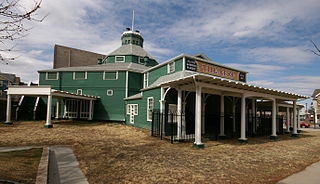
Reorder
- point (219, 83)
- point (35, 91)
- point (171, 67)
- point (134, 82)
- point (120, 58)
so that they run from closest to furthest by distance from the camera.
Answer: point (219, 83) → point (35, 91) → point (171, 67) → point (134, 82) → point (120, 58)

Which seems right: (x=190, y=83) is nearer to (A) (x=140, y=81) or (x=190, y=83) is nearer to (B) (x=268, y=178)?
(B) (x=268, y=178)

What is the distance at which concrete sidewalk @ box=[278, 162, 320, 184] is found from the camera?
17.1ft

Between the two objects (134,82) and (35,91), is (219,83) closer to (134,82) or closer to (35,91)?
(134,82)

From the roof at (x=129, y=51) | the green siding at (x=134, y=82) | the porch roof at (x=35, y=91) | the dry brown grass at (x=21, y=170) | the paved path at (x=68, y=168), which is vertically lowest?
the paved path at (x=68, y=168)

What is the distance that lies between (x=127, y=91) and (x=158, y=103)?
363 inches

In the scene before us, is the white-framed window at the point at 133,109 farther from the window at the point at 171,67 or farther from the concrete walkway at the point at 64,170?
the concrete walkway at the point at 64,170

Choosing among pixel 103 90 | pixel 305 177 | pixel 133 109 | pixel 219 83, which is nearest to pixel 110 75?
pixel 103 90

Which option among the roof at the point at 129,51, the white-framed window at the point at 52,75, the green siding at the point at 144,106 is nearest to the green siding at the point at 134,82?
the green siding at the point at 144,106

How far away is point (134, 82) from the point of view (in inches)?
895

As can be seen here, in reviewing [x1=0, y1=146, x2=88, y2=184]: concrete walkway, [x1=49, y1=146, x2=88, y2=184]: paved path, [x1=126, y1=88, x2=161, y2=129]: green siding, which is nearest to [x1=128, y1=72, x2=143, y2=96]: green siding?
[x1=126, y1=88, x2=161, y2=129]: green siding

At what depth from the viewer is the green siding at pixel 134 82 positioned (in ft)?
73.5

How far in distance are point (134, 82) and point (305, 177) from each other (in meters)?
18.9

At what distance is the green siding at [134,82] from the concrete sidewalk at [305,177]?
1817 centimetres

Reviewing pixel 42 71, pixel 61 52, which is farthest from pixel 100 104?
pixel 61 52
